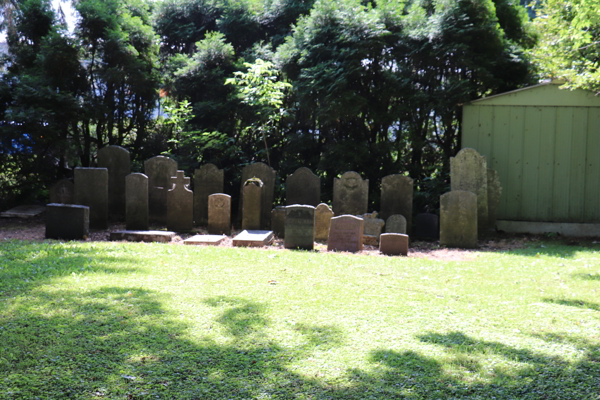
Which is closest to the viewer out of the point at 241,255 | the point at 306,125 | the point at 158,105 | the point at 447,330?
the point at 447,330

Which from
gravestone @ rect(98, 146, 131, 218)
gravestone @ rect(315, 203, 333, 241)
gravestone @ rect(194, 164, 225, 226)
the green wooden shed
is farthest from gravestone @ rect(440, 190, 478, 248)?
gravestone @ rect(98, 146, 131, 218)

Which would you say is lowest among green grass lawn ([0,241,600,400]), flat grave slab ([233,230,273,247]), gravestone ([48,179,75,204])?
green grass lawn ([0,241,600,400])

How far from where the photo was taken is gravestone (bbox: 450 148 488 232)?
1105 centimetres

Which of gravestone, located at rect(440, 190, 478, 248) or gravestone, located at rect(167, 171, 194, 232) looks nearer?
gravestone, located at rect(440, 190, 478, 248)

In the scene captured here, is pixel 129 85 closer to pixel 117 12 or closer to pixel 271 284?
pixel 117 12

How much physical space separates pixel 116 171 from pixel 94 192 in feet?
5.29

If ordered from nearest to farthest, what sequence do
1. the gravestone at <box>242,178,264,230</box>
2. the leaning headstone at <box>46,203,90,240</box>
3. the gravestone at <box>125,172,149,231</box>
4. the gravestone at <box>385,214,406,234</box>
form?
the leaning headstone at <box>46,203,90,240</box>
the gravestone at <box>125,172,149,231</box>
the gravestone at <box>385,214,406,234</box>
the gravestone at <box>242,178,264,230</box>

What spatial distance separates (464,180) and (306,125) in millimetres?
4371

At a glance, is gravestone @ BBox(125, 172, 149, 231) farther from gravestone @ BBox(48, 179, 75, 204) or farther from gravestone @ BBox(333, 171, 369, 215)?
gravestone @ BBox(333, 171, 369, 215)

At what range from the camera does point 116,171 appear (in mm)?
12148

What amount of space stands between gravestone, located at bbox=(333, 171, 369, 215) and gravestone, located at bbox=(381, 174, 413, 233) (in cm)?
42

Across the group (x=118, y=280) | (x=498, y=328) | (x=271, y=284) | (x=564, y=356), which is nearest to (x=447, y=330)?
(x=498, y=328)

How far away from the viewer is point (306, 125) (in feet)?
44.8

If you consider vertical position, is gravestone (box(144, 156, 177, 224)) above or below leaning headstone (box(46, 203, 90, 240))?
above
